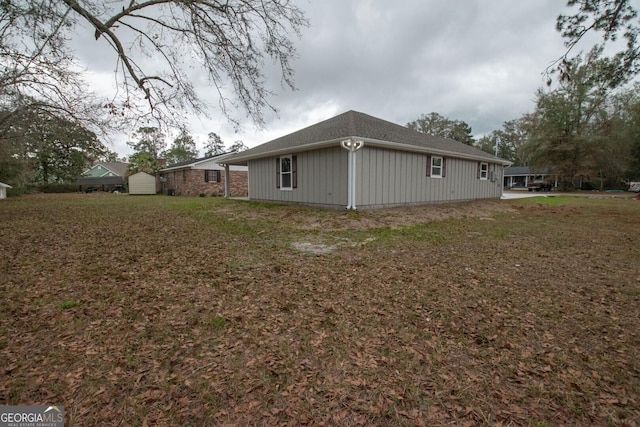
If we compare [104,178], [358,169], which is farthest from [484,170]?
[104,178]

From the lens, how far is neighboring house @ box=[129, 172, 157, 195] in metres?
25.7

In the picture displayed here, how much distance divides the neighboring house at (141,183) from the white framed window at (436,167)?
79.3 feet

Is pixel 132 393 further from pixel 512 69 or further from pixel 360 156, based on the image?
pixel 512 69

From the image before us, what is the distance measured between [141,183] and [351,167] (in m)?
23.5

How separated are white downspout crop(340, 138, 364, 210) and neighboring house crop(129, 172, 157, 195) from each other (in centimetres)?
2320

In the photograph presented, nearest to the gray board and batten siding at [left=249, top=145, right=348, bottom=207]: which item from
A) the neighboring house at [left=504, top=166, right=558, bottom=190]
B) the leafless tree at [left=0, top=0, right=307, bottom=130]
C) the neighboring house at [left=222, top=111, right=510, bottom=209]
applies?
the neighboring house at [left=222, top=111, right=510, bottom=209]

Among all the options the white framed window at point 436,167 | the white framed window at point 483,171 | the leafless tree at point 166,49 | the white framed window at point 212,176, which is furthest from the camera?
the white framed window at point 212,176

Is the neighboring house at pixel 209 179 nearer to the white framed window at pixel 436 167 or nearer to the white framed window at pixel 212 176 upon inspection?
the white framed window at pixel 212 176

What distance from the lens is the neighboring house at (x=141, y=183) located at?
25664 mm

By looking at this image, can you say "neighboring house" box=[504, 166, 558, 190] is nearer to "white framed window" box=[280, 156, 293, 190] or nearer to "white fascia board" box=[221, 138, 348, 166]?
"white framed window" box=[280, 156, 293, 190]

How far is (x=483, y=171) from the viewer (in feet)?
52.1

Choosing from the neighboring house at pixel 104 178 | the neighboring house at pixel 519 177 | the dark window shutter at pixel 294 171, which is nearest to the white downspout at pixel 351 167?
the dark window shutter at pixel 294 171

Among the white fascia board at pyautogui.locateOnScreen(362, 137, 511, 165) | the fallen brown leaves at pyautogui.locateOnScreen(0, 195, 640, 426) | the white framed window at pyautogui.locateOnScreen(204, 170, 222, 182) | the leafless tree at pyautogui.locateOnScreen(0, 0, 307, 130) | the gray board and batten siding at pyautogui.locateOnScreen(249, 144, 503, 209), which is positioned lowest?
the fallen brown leaves at pyautogui.locateOnScreen(0, 195, 640, 426)

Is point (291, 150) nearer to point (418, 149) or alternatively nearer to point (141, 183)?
point (418, 149)
